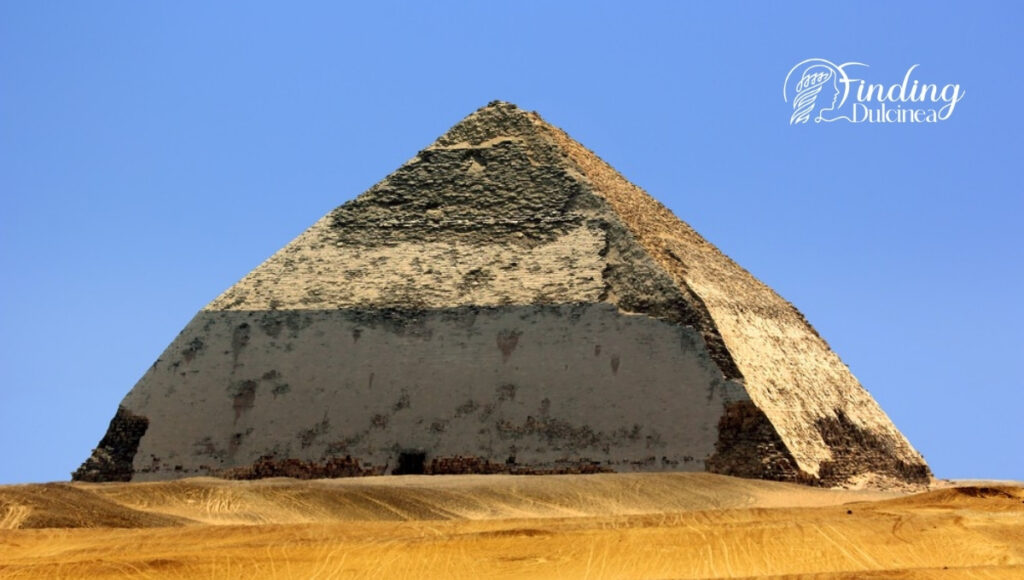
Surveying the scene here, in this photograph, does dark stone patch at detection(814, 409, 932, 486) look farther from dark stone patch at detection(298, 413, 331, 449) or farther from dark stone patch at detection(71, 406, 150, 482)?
dark stone patch at detection(71, 406, 150, 482)

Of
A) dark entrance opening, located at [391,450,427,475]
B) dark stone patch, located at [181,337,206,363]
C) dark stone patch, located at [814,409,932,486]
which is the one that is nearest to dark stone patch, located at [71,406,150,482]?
dark stone patch, located at [181,337,206,363]

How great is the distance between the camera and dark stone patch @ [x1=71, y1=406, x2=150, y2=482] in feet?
108

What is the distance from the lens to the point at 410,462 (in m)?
31.1

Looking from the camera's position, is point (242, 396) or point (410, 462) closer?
point (410, 462)

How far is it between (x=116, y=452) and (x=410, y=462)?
21.2 feet

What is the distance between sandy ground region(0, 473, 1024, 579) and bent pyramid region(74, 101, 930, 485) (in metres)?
2.13

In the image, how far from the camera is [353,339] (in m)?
32.8

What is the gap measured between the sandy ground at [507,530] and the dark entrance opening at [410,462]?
8.63ft

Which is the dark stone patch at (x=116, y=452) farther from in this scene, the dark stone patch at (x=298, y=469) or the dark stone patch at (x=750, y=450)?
the dark stone patch at (x=750, y=450)

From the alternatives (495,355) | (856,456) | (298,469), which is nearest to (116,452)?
(298,469)

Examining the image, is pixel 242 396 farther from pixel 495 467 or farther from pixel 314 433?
pixel 495 467

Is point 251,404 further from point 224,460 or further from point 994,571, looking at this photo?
point 994,571

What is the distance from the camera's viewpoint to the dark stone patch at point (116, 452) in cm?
3278

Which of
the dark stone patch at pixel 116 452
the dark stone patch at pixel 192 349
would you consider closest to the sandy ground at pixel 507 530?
the dark stone patch at pixel 116 452
